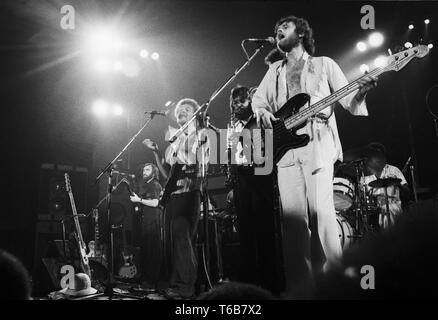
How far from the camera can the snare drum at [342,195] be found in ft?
13.6

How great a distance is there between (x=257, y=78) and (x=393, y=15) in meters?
1.36

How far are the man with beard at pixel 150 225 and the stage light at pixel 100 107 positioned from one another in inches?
32.3

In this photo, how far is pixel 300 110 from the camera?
2.76 metres

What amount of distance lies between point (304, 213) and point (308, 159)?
37 cm

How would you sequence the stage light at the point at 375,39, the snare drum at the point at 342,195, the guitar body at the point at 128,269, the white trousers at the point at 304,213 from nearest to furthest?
the white trousers at the point at 304,213, the stage light at the point at 375,39, the snare drum at the point at 342,195, the guitar body at the point at 128,269

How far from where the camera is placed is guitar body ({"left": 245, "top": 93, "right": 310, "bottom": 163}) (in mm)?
2762

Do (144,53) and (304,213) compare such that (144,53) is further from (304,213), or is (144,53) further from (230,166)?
(304,213)

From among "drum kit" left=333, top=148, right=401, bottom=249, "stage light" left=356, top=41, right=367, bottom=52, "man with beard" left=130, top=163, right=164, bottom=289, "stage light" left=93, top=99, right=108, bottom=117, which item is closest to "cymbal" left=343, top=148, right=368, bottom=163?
"drum kit" left=333, top=148, right=401, bottom=249

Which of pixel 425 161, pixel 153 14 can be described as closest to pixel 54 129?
pixel 153 14

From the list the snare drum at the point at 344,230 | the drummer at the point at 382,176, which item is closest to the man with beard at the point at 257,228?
the snare drum at the point at 344,230

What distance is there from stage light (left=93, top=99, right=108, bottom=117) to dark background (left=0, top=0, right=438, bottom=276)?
89 millimetres

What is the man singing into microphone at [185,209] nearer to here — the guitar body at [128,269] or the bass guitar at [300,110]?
the bass guitar at [300,110]

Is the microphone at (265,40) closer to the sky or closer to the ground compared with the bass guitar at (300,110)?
closer to the sky

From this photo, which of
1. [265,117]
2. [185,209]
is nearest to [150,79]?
[185,209]
